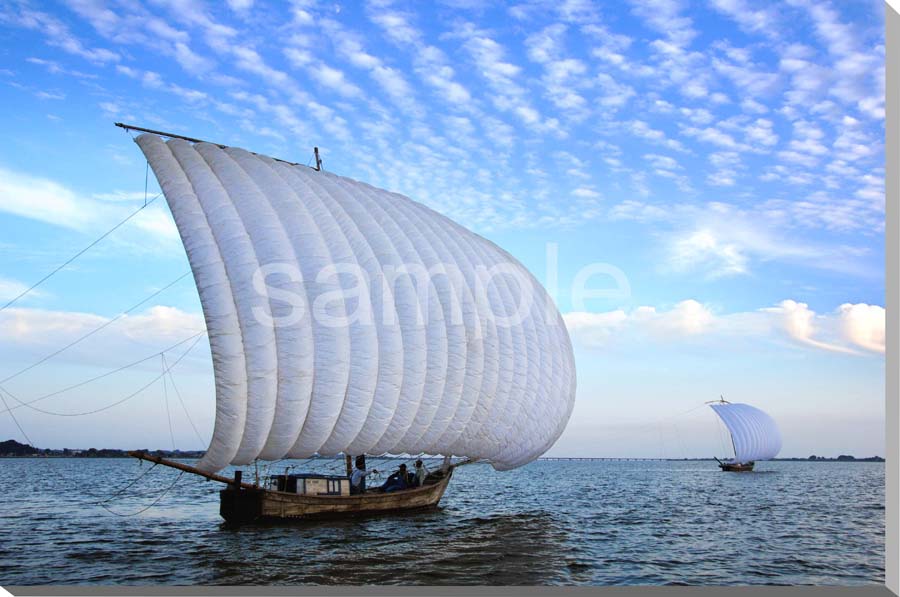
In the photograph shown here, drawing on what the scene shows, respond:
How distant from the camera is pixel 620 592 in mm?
8125

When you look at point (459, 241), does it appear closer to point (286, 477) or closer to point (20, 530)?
point (286, 477)

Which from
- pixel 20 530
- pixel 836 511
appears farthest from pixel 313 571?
pixel 836 511

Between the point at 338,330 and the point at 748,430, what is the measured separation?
5155cm

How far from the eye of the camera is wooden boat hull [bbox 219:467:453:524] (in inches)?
643

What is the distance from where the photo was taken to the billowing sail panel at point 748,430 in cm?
5780

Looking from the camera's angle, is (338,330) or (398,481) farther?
(398,481)

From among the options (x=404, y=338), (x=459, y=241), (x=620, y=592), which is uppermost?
(x=459, y=241)

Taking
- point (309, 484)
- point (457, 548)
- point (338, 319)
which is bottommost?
point (457, 548)

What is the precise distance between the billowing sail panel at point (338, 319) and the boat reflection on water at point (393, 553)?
5.66 ft

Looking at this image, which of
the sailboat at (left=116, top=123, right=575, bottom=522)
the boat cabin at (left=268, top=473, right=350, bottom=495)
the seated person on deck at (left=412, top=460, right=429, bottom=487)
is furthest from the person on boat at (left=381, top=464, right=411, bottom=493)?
the boat cabin at (left=268, top=473, right=350, bottom=495)

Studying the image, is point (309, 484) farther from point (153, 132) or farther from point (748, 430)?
point (748, 430)

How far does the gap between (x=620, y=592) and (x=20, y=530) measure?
16.1 metres

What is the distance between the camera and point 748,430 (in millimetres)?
58125

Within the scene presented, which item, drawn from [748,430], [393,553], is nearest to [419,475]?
[393,553]
